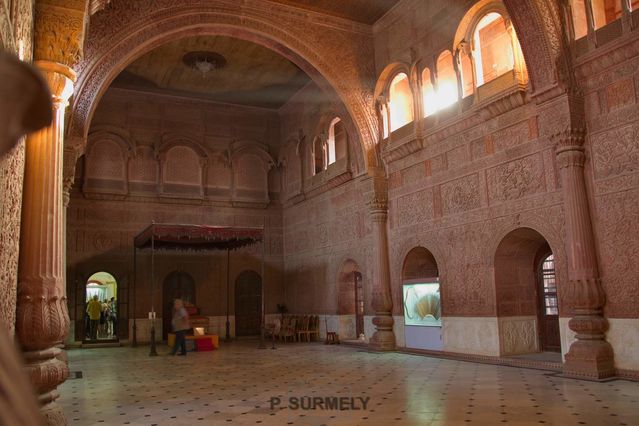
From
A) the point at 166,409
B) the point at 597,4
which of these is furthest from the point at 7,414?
the point at 597,4

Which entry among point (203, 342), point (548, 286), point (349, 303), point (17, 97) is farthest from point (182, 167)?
point (17, 97)

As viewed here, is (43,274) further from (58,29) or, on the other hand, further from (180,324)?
(180,324)

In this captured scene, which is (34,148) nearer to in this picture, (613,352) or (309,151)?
(613,352)

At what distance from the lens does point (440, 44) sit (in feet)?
41.0

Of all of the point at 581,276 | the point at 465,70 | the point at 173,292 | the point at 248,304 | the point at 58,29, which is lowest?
the point at 248,304

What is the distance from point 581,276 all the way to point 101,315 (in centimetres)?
1615

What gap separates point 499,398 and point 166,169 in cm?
1477

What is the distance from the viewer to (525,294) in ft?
36.4

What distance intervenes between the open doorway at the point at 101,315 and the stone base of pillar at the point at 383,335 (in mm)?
8846

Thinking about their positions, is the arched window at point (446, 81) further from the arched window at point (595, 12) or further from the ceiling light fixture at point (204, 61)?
the ceiling light fixture at point (204, 61)

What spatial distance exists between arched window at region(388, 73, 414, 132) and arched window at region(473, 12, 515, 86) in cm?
249

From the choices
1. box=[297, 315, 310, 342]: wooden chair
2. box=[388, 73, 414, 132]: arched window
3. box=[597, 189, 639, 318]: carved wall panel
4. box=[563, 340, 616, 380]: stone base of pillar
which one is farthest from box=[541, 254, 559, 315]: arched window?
box=[297, 315, 310, 342]: wooden chair

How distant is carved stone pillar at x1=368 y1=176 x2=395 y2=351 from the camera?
13547 mm

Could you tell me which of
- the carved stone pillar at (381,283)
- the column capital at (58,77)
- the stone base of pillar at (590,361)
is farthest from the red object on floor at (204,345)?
the column capital at (58,77)
